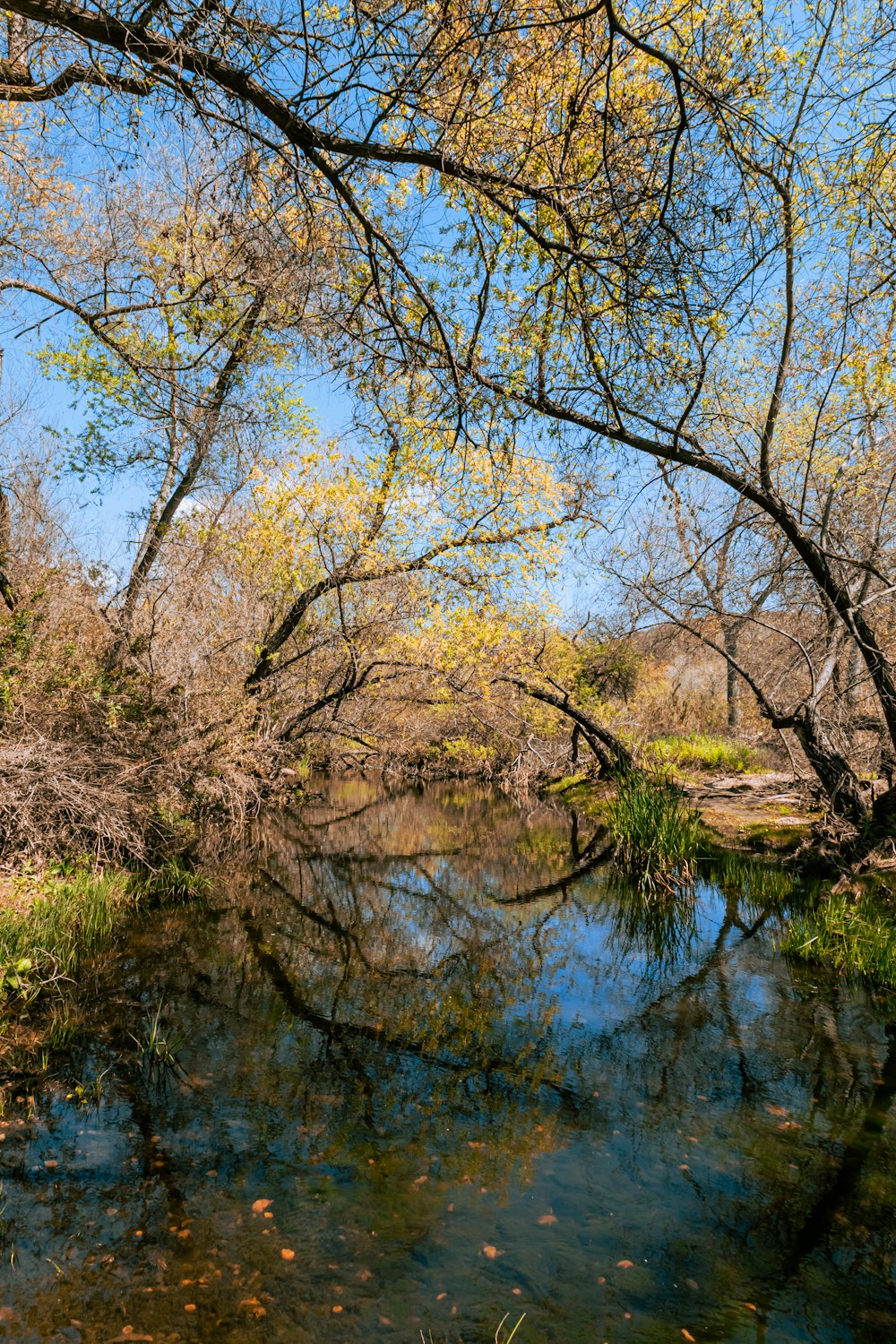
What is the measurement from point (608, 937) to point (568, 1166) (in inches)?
162

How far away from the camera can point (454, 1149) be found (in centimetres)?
400

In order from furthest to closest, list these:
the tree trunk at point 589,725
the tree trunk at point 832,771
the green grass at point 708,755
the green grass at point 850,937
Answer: the green grass at point 708,755 → the tree trunk at point 589,725 → the tree trunk at point 832,771 → the green grass at point 850,937

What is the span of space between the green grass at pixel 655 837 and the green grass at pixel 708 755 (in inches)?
200

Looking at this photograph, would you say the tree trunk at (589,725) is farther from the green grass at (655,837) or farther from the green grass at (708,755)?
the green grass at (655,837)

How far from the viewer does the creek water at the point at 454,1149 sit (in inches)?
117

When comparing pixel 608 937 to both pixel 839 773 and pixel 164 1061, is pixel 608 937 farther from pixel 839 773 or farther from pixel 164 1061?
pixel 164 1061

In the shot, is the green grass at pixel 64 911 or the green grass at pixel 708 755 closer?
the green grass at pixel 64 911

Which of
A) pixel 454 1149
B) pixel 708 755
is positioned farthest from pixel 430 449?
pixel 708 755

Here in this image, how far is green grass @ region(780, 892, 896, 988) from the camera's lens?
6.35 metres

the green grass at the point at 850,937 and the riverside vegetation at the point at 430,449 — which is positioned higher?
the riverside vegetation at the point at 430,449

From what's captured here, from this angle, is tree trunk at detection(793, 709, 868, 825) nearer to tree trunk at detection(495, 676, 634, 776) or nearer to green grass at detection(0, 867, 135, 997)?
tree trunk at detection(495, 676, 634, 776)

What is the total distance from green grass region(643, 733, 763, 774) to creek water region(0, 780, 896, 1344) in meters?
8.80

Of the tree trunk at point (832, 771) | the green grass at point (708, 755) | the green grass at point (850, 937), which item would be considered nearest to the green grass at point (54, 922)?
the green grass at point (850, 937)

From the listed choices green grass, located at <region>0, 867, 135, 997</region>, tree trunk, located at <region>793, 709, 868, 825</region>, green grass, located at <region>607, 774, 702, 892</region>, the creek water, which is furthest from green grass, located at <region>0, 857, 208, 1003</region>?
tree trunk, located at <region>793, 709, 868, 825</region>
